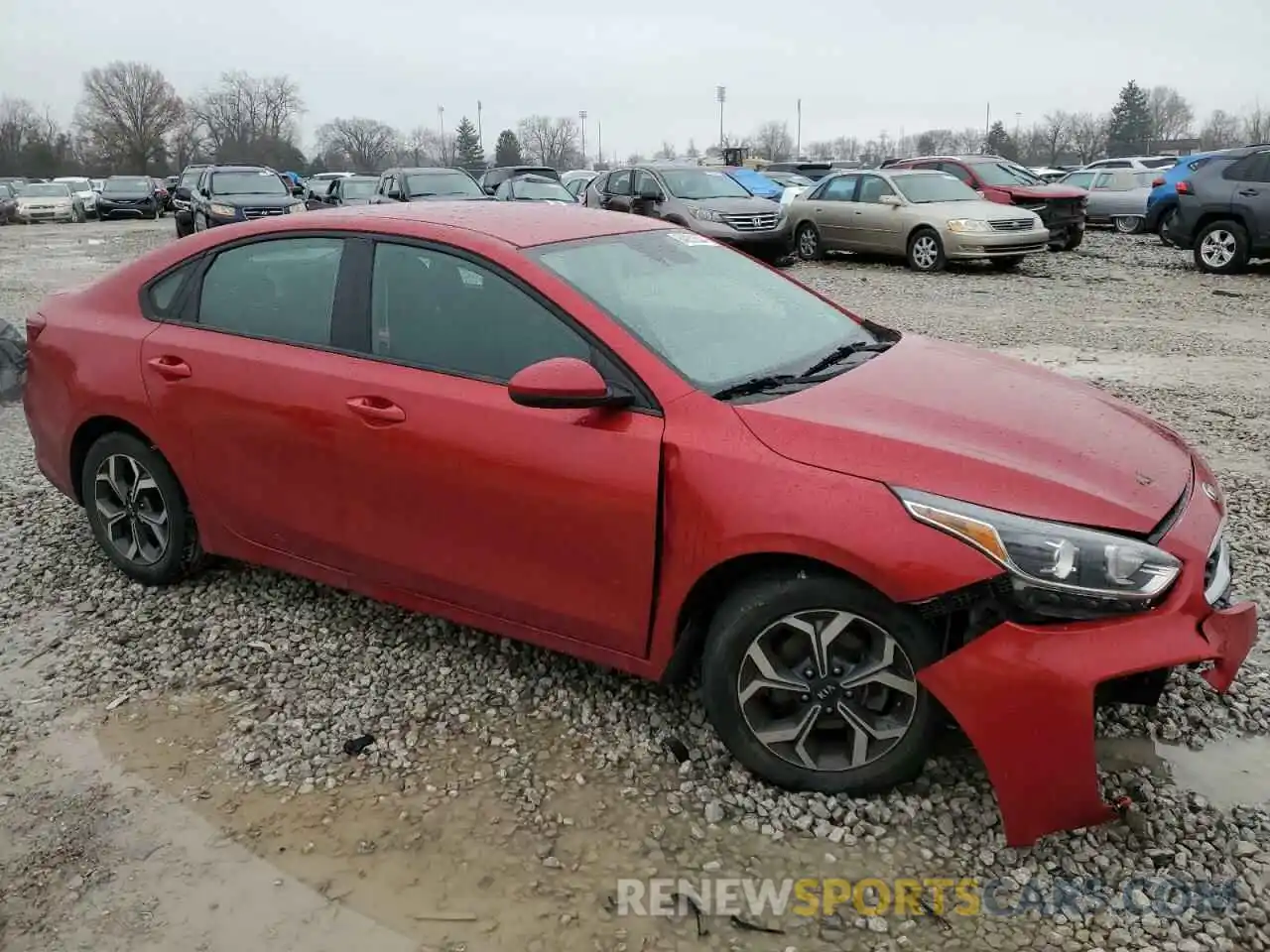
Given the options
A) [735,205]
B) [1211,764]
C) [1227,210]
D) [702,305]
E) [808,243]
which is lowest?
[1211,764]

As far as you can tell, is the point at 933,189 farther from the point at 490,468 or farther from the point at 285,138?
the point at 285,138

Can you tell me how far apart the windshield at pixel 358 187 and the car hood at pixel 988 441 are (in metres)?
20.2

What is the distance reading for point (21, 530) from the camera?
5.07 meters

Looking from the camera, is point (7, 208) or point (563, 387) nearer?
point (563, 387)

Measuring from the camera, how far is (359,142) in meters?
95.4

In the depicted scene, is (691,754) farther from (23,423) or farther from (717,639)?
(23,423)

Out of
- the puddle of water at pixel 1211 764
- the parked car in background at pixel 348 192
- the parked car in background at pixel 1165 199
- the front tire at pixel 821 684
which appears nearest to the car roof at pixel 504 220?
the front tire at pixel 821 684

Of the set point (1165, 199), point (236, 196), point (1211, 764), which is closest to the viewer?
point (1211, 764)

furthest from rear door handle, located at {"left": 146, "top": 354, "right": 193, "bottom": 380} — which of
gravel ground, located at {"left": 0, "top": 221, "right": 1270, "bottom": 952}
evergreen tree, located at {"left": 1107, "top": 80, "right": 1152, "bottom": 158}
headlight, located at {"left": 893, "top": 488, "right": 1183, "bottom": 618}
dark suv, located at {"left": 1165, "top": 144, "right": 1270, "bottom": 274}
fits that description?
evergreen tree, located at {"left": 1107, "top": 80, "right": 1152, "bottom": 158}

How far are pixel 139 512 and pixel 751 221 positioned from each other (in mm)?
12260

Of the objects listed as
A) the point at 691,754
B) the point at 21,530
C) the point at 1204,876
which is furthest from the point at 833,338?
the point at 21,530

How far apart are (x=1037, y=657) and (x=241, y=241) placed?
328 cm

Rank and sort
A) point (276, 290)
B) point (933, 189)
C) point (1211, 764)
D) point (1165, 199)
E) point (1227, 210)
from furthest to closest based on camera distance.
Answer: point (1165, 199) → point (933, 189) → point (1227, 210) → point (276, 290) → point (1211, 764)


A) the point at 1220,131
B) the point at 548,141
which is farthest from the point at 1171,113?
the point at 548,141
